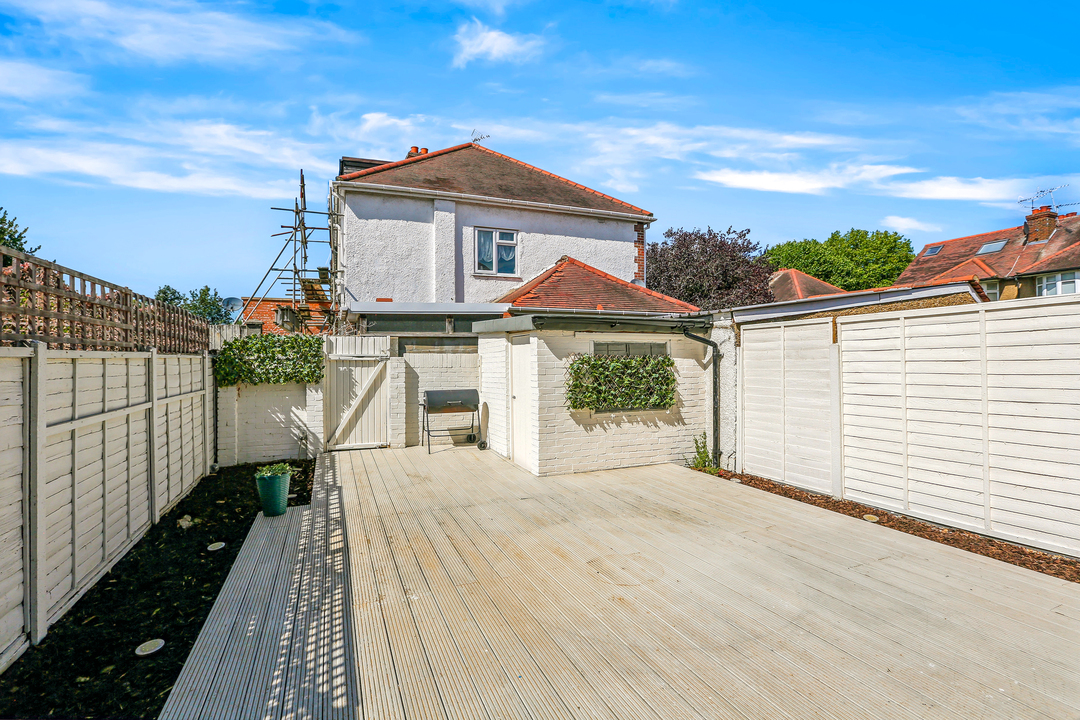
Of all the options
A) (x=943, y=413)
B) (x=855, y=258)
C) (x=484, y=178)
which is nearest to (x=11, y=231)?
(x=484, y=178)

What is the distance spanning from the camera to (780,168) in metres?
14.1

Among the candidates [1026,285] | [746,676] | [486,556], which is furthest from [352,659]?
[1026,285]

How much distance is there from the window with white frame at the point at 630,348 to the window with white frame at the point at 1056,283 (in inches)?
788

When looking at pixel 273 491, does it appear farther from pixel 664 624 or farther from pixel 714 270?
pixel 714 270

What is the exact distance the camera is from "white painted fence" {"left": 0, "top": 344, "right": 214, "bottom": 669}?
2795 millimetres

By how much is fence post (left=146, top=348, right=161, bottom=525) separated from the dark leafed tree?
59.7ft

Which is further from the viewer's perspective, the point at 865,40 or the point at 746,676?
the point at 865,40

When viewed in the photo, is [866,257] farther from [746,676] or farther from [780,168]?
[746,676]

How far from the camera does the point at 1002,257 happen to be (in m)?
21.8

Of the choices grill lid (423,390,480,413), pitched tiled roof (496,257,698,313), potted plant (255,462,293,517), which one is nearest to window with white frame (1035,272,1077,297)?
pitched tiled roof (496,257,698,313)

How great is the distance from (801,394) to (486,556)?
472 centimetres

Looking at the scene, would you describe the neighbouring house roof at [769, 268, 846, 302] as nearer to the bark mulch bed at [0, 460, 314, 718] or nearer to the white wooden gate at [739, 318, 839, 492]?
the white wooden gate at [739, 318, 839, 492]

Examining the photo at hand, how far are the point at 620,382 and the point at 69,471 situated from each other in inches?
244

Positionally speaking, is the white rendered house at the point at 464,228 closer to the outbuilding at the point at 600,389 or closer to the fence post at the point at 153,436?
the outbuilding at the point at 600,389
